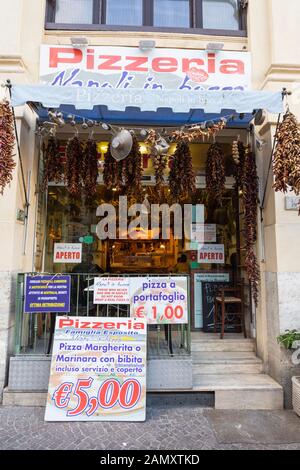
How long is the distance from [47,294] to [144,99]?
3045mm

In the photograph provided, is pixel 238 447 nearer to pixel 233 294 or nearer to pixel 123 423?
pixel 123 423

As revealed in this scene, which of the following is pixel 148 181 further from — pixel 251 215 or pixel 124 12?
pixel 124 12

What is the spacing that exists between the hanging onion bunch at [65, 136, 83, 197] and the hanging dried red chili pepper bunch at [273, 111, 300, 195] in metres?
3.00

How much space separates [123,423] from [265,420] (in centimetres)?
183

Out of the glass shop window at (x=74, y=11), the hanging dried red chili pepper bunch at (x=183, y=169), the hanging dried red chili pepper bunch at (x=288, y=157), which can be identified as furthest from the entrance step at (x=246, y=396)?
the glass shop window at (x=74, y=11)

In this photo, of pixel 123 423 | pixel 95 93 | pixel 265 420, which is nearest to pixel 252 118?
pixel 95 93

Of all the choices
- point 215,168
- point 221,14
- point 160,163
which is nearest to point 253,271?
point 215,168

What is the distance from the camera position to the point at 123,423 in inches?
149

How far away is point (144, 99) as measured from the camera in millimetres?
4039

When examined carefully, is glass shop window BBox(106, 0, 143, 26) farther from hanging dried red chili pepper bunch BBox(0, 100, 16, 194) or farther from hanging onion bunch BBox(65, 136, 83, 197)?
hanging dried red chili pepper bunch BBox(0, 100, 16, 194)

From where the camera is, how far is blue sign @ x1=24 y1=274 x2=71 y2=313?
172 inches

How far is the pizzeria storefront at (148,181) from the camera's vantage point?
423 cm

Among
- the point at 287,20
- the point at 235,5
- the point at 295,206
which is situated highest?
the point at 235,5

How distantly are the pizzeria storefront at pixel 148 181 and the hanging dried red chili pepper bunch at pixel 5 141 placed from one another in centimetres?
20
